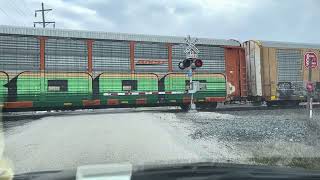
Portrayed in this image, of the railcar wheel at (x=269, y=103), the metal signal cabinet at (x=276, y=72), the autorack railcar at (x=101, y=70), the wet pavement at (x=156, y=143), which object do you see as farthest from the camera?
the railcar wheel at (x=269, y=103)

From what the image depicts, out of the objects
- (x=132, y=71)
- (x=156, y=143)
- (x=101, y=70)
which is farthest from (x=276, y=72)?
(x=156, y=143)

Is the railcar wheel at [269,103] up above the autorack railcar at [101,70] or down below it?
below

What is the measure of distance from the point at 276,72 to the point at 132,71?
28.6 feet

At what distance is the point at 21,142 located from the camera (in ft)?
42.2

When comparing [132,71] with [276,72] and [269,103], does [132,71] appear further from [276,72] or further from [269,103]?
[269,103]

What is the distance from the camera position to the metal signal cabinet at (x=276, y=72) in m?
28.8

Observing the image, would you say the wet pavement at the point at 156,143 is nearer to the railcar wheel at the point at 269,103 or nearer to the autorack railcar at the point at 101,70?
the autorack railcar at the point at 101,70

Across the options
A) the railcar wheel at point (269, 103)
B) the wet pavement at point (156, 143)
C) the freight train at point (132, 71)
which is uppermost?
the freight train at point (132, 71)

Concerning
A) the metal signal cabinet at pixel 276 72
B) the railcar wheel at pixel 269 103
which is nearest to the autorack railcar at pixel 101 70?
the metal signal cabinet at pixel 276 72

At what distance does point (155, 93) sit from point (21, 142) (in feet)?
44.6

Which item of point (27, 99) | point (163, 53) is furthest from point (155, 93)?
point (27, 99)

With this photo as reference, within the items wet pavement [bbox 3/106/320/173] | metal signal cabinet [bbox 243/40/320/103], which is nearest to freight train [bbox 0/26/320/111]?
metal signal cabinet [bbox 243/40/320/103]

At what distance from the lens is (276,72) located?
95.1ft

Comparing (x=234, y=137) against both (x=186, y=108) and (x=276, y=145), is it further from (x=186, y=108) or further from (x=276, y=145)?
(x=186, y=108)
